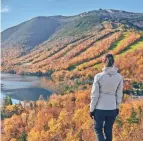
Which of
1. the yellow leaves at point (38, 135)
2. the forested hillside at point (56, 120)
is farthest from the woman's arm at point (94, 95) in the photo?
the yellow leaves at point (38, 135)

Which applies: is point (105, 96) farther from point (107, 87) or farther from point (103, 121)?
point (103, 121)

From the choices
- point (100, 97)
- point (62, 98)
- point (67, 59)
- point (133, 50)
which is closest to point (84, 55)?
point (67, 59)

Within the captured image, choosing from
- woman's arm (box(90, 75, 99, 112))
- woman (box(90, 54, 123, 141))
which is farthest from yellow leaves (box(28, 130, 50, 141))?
woman's arm (box(90, 75, 99, 112))

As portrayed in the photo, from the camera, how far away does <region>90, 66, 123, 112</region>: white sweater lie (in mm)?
6859

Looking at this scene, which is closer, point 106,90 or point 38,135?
point 106,90

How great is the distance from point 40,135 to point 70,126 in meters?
7.05

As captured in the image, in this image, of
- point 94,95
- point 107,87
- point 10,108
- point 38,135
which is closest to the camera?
point 94,95

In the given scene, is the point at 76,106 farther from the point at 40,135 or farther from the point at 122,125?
the point at 122,125

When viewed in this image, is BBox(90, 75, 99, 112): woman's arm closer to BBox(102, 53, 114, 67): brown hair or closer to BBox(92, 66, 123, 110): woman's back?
BBox(92, 66, 123, 110): woman's back

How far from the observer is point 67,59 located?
19738cm

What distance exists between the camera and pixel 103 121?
23.1ft

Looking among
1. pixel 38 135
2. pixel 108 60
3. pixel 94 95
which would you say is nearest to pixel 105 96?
pixel 94 95

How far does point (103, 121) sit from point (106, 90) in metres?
0.60

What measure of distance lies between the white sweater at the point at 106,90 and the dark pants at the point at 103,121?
0.09 meters
